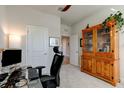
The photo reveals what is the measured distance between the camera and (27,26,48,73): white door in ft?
15.4

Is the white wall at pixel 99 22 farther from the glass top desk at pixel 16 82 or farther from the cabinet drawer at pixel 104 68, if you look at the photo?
the glass top desk at pixel 16 82

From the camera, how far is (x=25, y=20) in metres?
4.62

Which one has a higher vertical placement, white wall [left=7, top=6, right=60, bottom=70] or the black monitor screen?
white wall [left=7, top=6, right=60, bottom=70]

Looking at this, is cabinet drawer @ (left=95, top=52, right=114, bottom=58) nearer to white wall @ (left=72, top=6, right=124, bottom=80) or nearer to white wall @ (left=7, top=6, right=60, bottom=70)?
white wall @ (left=72, top=6, right=124, bottom=80)

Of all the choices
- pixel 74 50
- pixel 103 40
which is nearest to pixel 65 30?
pixel 74 50

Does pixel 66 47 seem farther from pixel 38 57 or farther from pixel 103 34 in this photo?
pixel 103 34

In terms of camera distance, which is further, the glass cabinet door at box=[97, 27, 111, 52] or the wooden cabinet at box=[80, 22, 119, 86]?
the glass cabinet door at box=[97, 27, 111, 52]

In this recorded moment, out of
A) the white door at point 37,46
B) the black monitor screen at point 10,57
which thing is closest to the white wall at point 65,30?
the white door at point 37,46

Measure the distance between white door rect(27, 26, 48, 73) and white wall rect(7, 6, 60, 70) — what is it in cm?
19

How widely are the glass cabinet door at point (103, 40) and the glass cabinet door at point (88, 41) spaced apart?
47 cm

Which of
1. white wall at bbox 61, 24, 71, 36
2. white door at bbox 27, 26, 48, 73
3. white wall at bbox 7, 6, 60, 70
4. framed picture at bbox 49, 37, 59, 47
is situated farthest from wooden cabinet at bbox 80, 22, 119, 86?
white wall at bbox 61, 24, 71, 36
